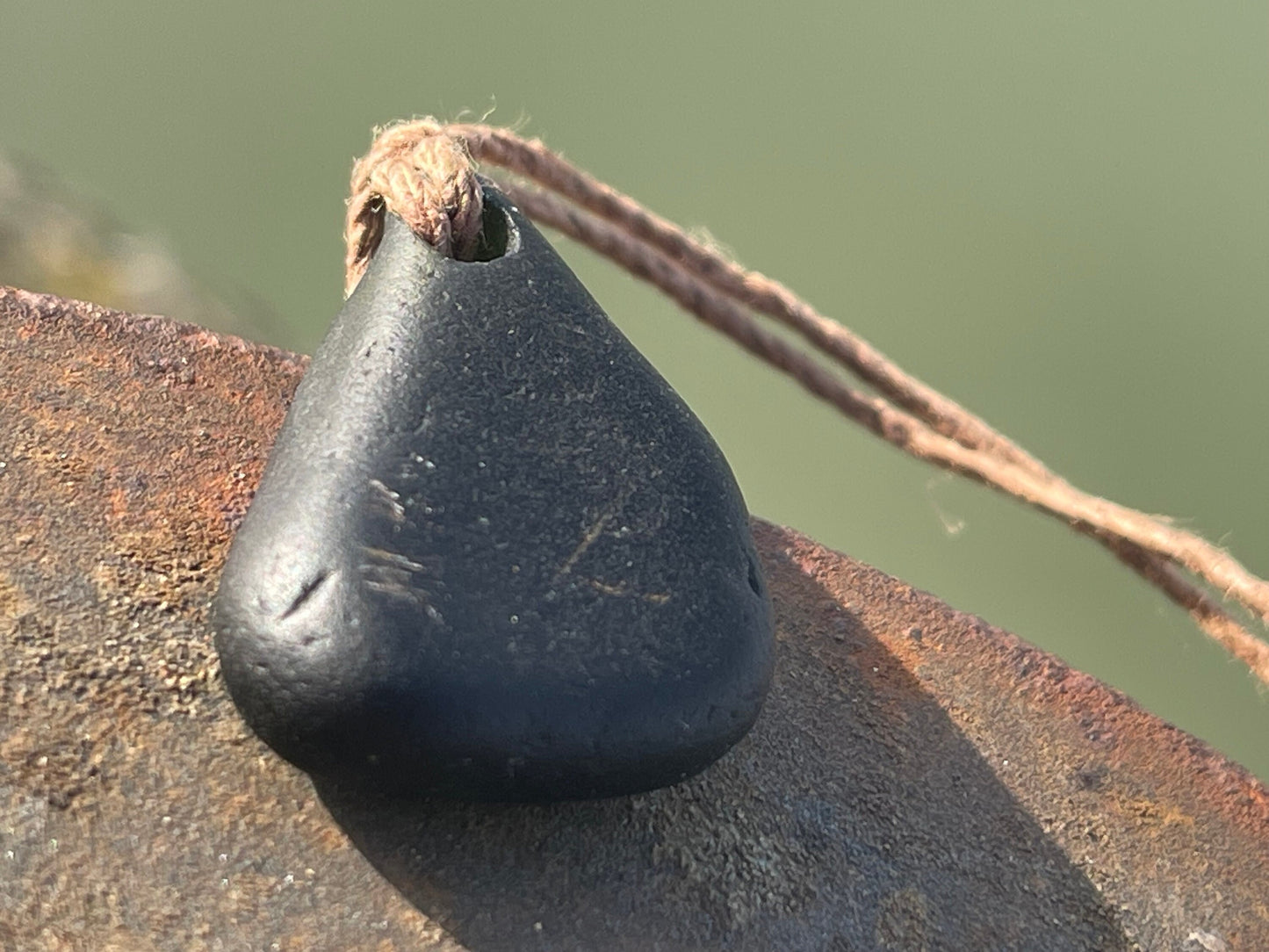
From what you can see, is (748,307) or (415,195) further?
(748,307)

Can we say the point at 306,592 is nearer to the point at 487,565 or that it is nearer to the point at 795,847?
the point at 487,565

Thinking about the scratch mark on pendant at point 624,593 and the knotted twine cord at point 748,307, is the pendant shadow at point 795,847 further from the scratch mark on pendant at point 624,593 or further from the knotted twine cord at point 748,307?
the knotted twine cord at point 748,307

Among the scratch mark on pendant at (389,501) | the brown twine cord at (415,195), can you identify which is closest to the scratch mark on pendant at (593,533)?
the scratch mark on pendant at (389,501)

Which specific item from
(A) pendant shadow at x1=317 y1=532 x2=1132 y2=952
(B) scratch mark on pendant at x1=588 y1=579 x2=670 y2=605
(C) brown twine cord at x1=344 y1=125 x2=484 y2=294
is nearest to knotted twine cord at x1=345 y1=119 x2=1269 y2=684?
(C) brown twine cord at x1=344 y1=125 x2=484 y2=294

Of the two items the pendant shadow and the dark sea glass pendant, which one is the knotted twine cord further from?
the pendant shadow

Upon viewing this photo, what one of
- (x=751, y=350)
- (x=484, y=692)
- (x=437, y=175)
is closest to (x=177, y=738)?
(x=484, y=692)

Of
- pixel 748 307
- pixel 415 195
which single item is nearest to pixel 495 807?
pixel 415 195
